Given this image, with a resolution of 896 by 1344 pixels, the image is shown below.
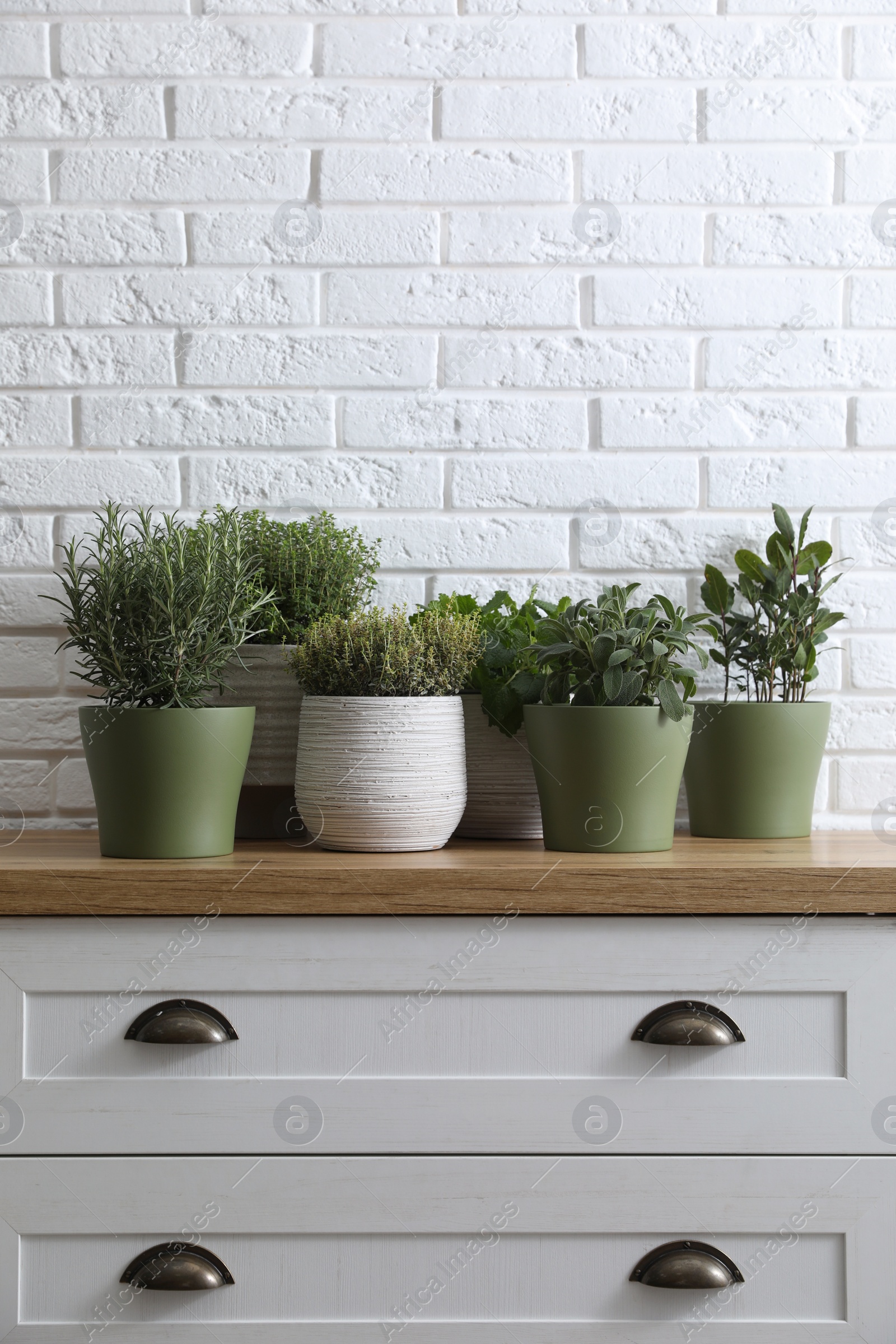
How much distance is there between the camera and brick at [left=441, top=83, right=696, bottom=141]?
125cm

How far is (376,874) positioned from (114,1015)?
267 millimetres

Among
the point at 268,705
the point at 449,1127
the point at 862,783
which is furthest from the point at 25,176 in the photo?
the point at 862,783

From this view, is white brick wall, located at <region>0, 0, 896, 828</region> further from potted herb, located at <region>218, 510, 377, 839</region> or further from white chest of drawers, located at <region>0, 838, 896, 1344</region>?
white chest of drawers, located at <region>0, 838, 896, 1344</region>

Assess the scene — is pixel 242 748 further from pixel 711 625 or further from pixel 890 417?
pixel 890 417

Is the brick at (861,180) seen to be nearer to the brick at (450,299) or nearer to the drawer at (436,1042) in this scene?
the brick at (450,299)

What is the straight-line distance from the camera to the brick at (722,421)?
1264mm

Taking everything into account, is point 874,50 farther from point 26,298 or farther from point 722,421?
point 26,298

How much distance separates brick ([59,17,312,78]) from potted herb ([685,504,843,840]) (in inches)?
35.1

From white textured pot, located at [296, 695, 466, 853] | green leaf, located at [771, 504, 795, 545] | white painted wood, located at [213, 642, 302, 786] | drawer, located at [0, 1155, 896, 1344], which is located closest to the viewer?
drawer, located at [0, 1155, 896, 1344]

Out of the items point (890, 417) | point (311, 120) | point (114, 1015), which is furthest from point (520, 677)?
point (311, 120)

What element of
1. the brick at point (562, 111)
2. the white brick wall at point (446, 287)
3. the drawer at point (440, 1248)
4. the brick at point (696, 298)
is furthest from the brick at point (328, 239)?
the drawer at point (440, 1248)

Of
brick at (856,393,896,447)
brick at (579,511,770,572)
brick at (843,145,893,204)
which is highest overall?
brick at (843,145,893,204)

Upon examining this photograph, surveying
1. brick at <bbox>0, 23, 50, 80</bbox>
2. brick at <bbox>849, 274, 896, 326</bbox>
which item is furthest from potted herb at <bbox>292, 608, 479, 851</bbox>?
brick at <bbox>0, 23, 50, 80</bbox>

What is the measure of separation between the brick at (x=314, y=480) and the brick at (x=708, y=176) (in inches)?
17.1
